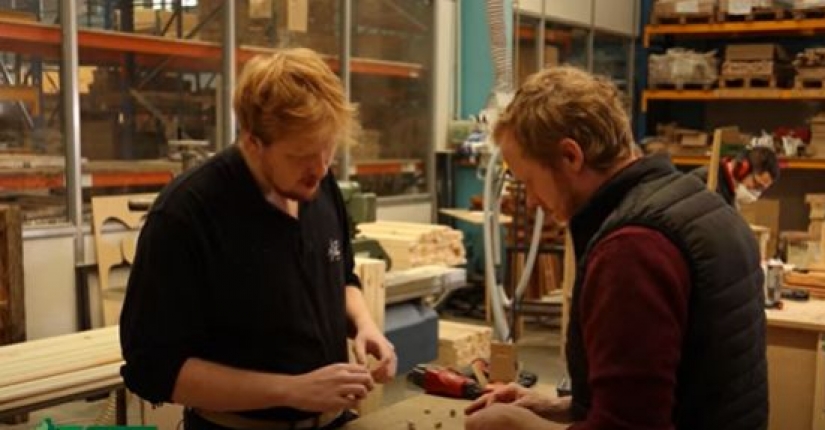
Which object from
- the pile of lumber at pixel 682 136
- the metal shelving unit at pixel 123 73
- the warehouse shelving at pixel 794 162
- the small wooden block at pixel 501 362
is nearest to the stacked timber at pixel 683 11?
the pile of lumber at pixel 682 136

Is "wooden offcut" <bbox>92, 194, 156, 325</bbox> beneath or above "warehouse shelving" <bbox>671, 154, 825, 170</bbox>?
beneath

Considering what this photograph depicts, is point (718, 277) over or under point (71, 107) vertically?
under

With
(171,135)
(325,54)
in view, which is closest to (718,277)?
(171,135)

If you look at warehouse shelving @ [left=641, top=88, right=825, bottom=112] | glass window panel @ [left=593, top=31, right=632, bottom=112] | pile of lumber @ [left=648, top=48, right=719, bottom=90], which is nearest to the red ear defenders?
warehouse shelving @ [left=641, top=88, right=825, bottom=112]

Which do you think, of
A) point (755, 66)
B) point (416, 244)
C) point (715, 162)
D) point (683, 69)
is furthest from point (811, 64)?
point (416, 244)

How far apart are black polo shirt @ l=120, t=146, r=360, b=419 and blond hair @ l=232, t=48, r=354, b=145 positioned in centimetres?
13

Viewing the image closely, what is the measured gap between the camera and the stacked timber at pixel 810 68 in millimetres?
6934

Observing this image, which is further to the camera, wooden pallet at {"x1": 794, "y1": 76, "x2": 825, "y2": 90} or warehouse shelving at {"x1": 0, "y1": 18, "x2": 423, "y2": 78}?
wooden pallet at {"x1": 794, "y1": 76, "x2": 825, "y2": 90}

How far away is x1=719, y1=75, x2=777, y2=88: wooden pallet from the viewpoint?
7152 mm

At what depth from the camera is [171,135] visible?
508cm

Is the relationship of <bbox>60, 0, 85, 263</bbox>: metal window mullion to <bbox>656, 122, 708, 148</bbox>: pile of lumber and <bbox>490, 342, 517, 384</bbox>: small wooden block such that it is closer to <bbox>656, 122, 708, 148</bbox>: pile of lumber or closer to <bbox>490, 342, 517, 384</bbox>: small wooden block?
<bbox>490, 342, 517, 384</bbox>: small wooden block

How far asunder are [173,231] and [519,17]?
5.78 m

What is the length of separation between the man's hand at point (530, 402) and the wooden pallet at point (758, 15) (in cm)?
648

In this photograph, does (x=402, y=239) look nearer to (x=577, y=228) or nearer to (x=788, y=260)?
(x=788, y=260)
